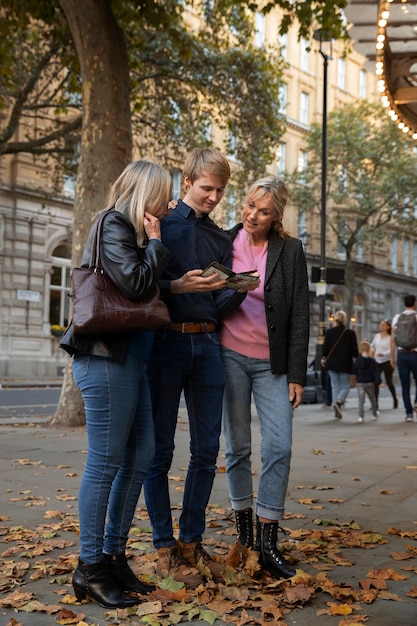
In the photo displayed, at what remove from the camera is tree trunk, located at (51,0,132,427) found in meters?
10.5

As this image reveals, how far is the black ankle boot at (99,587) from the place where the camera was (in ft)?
11.0

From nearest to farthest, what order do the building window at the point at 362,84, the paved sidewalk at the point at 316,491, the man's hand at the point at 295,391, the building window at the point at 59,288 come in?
the paved sidewalk at the point at 316,491
the man's hand at the point at 295,391
the building window at the point at 59,288
the building window at the point at 362,84

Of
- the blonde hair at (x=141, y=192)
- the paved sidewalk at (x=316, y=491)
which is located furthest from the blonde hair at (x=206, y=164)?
the paved sidewalk at (x=316, y=491)

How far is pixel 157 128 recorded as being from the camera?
62.4ft

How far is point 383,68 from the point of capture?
7.15m

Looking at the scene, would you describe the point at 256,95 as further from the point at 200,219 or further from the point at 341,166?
the point at 341,166

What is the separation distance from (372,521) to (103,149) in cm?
701

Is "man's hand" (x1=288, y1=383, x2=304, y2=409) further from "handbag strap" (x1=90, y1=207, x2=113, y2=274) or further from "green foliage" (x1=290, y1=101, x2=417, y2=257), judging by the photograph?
"green foliage" (x1=290, y1=101, x2=417, y2=257)

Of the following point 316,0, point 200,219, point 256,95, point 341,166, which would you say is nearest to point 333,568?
point 200,219

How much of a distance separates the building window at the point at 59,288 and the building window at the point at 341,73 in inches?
1015

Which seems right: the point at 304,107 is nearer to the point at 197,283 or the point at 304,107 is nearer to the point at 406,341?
the point at 406,341

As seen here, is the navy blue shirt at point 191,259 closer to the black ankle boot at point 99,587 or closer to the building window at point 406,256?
the black ankle boot at point 99,587

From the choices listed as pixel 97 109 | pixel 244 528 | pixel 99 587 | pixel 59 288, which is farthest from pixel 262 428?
pixel 59 288

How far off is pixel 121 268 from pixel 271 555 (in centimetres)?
174
